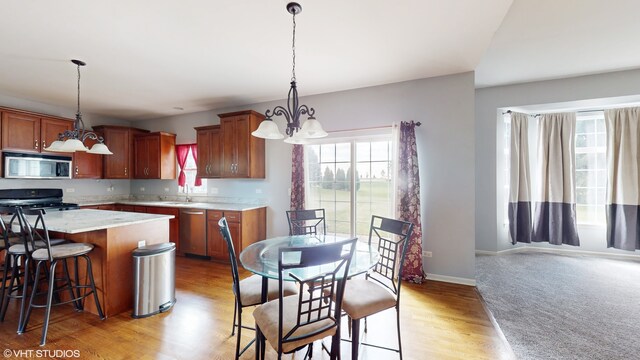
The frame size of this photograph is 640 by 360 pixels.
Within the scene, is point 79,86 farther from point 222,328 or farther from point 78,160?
point 222,328

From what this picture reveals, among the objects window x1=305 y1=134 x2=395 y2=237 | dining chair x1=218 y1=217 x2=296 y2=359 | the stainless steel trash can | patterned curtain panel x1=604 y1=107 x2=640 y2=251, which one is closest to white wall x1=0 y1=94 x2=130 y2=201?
the stainless steel trash can

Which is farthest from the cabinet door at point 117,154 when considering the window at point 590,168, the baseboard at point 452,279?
the window at point 590,168

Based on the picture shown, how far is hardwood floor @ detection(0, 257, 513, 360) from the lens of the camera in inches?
77.8

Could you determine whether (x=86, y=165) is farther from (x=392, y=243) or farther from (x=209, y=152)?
(x=392, y=243)

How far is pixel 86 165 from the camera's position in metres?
4.91

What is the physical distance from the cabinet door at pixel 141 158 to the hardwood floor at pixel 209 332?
3.02m

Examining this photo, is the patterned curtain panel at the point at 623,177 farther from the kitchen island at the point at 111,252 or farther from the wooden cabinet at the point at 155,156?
the wooden cabinet at the point at 155,156

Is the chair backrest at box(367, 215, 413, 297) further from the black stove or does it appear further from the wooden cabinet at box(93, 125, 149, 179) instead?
the wooden cabinet at box(93, 125, 149, 179)

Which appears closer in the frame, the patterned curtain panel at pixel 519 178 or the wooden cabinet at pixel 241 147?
the wooden cabinet at pixel 241 147

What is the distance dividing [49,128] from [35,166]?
2.29 feet

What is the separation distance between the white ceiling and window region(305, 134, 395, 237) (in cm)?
94

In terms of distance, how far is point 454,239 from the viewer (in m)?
3.32

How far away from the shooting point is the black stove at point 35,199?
406 centimetres

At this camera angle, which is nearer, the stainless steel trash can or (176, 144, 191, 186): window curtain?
the stainless steel trash can
